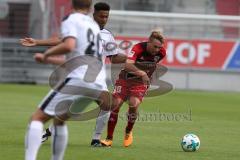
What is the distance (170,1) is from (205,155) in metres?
23.3

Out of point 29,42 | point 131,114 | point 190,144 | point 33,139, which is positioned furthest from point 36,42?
point 190,144

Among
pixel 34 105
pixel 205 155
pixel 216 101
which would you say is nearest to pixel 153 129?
pixel 205 155

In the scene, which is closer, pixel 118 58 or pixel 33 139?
pixel 33 139

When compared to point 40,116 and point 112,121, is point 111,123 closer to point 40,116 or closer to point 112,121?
point 112,121

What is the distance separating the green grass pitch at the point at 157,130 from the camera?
10742 millimetres

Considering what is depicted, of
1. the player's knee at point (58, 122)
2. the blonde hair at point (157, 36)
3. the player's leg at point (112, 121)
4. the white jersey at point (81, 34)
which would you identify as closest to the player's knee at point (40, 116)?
the player's knee at point (58, 122)

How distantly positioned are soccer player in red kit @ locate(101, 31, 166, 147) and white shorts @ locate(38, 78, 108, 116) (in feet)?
10.9

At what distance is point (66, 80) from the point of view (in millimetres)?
8305

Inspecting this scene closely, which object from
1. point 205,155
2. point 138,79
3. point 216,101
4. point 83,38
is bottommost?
point 216,101

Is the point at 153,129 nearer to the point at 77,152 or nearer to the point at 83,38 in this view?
the point at 77,152

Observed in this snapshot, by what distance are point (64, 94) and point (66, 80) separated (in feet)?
0.54

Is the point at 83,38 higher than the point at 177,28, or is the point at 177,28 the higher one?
the point at 83,38

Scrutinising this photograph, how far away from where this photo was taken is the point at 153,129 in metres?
14.7

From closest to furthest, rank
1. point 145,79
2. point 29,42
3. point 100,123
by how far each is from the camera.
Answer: point 29,42
point 145,79
point 100,123
